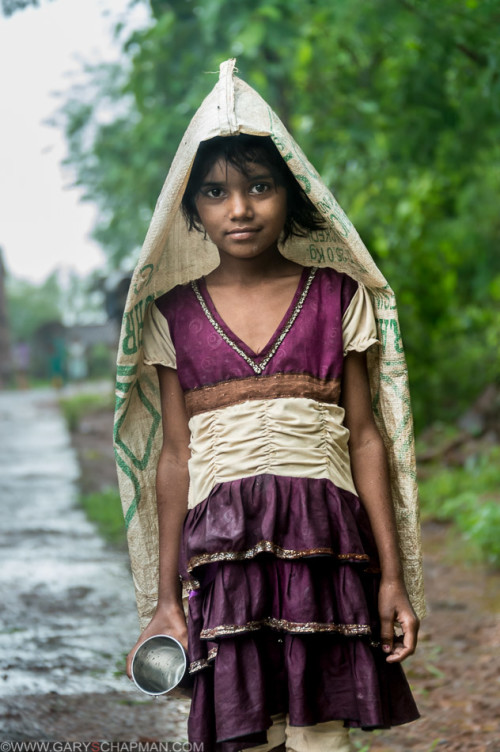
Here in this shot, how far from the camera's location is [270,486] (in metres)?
1.87

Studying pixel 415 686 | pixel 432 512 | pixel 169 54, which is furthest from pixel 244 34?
pixel 432 512

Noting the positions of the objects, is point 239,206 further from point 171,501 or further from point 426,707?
point 426,707

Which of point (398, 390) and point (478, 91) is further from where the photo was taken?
point (478, 91)

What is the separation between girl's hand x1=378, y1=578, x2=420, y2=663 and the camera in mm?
→ 1879

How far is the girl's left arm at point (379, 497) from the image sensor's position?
1893 mm

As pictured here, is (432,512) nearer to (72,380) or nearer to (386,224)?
(386,224)

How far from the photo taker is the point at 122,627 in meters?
4.15

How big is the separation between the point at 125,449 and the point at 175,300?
384 mm

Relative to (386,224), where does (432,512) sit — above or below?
below

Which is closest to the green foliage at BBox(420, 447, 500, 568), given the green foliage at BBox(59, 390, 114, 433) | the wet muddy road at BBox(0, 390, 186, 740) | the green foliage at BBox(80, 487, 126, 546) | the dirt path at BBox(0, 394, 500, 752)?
the dirt path at BBox(0, 394, 500, 752)

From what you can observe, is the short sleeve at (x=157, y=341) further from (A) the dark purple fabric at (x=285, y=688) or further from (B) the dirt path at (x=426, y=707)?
(B) the dirt path at (x=426, y=707)

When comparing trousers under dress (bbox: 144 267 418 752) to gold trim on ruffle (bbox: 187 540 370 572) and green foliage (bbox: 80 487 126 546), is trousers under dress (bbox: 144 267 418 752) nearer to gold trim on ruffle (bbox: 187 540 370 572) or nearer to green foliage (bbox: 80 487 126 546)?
gold trim on ruffle (bbox: 187 540 370 572)

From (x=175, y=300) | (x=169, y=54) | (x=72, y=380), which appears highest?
(x=169, y=54)

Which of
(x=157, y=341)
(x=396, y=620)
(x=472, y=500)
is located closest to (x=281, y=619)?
(x=396, y=620)
